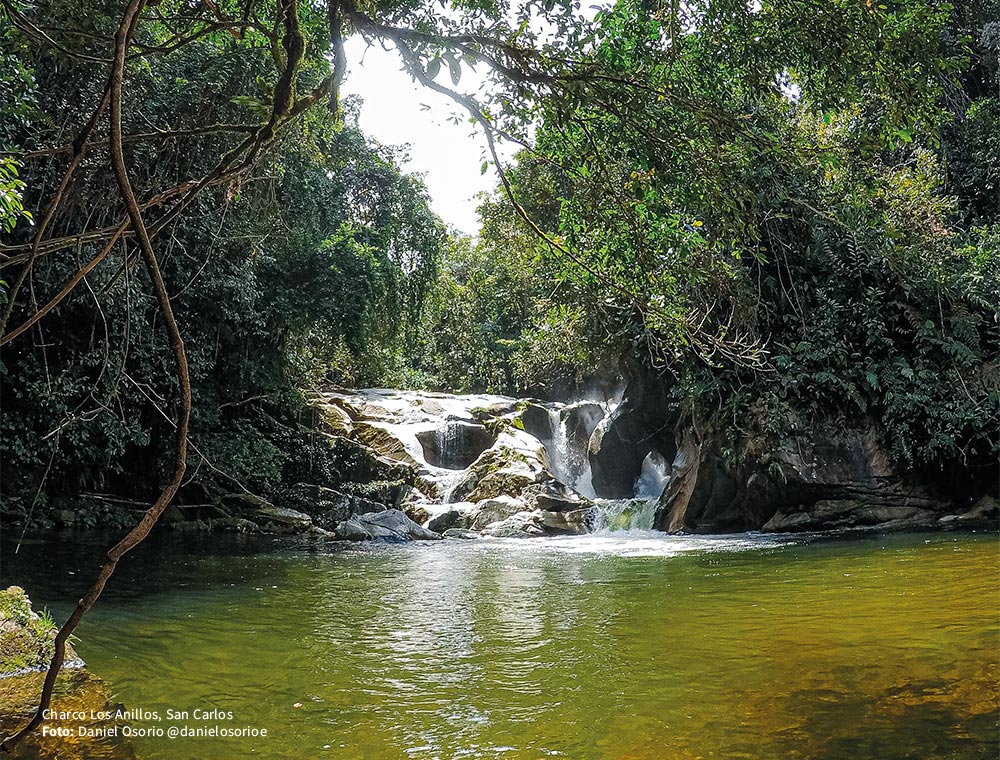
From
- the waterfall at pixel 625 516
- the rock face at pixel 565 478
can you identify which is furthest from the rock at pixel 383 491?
the waterfall at pixel 625 516

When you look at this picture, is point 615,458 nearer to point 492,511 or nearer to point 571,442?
point 571,442

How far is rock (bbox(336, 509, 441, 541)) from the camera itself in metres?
13.7

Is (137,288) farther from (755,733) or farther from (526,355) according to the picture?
(526,355)

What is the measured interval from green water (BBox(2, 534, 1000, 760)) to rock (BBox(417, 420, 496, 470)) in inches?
396

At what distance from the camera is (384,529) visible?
14.0 meters

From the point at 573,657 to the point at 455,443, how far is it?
14636 mm

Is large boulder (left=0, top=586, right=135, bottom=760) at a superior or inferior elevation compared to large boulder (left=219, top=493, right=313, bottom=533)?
inferior

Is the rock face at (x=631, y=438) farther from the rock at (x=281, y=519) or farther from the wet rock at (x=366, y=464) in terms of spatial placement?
the rock at (x=281, y=519)

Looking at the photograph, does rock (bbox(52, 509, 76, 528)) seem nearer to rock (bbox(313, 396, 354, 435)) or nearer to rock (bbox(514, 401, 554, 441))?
rock (bbox(313, 396, 354, 435))

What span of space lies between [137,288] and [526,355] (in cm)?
1377

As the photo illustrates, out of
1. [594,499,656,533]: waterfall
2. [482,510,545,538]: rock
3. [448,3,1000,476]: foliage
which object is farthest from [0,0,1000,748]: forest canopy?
[482,510,545,538]: rock

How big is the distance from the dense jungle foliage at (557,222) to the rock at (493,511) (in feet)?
11.7

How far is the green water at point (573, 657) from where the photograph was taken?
308 cm

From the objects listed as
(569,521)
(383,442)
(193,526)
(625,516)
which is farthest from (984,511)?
(193,526)
